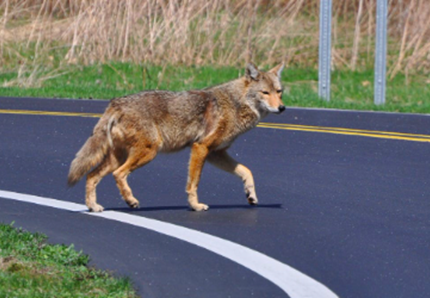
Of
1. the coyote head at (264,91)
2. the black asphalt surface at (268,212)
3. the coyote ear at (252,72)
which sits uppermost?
the coyote ear at (252,72)

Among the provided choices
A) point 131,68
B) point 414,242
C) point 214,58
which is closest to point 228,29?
point 214,58

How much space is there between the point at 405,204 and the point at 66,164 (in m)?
4.01

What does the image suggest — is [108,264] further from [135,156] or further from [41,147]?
[41,147]

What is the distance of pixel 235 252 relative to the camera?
7551mm

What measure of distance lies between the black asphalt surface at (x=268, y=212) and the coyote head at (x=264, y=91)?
0.88 metres

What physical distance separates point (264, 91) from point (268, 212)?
107 cm

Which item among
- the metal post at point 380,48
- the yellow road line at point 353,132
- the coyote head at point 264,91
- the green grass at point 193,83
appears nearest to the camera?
the coyote head at point 264,91

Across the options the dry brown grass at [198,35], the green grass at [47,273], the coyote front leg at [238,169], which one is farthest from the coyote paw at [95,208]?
the dry brown grass at [198,35]

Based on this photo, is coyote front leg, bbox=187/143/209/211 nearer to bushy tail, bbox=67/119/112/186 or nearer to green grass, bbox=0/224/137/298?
bushy tail, bbox=67/119/112/186

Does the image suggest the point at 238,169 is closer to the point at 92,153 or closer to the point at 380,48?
the point at 92,153

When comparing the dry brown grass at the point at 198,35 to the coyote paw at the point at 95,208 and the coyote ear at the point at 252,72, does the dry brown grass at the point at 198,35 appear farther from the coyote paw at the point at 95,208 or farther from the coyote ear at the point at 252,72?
the coyote paw at the point at 95,208

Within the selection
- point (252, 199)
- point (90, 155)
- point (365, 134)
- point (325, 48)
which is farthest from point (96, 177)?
point (325, 48)

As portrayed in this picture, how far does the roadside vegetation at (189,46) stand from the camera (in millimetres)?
21297

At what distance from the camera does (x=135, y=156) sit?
29.2 ft
